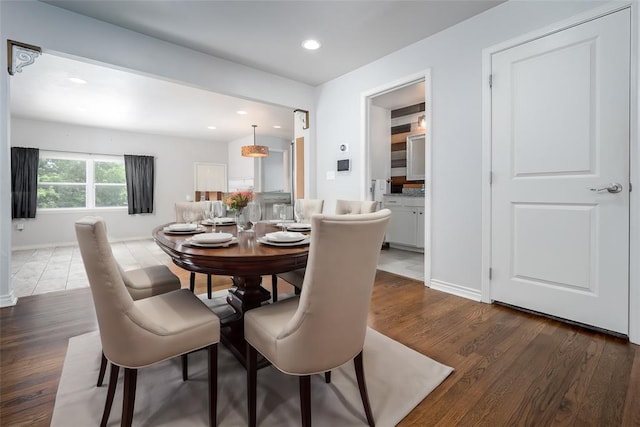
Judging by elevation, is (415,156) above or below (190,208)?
above

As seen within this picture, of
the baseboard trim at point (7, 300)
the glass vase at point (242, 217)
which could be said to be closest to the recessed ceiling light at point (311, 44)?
the glass vase at point (242, 217)

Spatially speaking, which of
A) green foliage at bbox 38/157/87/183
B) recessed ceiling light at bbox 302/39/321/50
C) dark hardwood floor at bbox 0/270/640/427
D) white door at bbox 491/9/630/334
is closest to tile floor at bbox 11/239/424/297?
dark hardwood floor at bbox 0/270/640/427

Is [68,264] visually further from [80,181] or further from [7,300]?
[80,181]

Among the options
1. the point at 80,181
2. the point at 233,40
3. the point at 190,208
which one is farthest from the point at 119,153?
the point at 190,208

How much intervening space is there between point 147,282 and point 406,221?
3875 mm

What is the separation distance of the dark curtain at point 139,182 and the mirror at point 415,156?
584cm

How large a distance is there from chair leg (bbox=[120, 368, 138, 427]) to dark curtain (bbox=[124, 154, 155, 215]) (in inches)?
264

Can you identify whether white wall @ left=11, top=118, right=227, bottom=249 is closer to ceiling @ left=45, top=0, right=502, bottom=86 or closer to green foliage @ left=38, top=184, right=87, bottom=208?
green foliage @ left=38, top=184, right=87, bottom=208

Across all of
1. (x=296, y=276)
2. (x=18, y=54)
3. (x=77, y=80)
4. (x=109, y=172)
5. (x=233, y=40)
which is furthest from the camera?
(x=109, y=172)

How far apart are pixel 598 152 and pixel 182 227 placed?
2818mm

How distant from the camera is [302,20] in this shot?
263cm

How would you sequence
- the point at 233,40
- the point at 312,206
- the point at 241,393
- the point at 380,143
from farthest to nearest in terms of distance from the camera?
the point at 380,143
the point at 233,40
the point at 312,206
the point at 241,393

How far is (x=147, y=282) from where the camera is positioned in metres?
1.74

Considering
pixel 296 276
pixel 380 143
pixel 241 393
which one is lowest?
pixel 241 393
